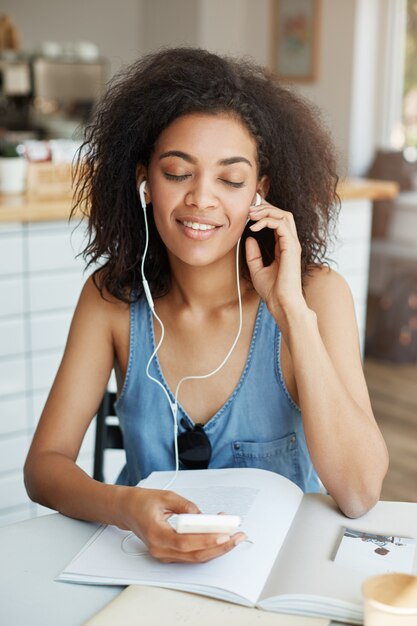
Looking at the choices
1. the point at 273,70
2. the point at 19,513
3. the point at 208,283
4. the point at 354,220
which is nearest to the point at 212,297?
the point at 208,283

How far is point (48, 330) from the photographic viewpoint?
2.63 m

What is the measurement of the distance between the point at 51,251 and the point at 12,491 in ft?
2.44

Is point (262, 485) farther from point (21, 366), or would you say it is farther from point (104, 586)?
point (21, 366)

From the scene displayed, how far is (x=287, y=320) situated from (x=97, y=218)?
43cm

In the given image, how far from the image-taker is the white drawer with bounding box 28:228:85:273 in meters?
2.55

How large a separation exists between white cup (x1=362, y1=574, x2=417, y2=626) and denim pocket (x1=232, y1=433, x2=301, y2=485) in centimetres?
63

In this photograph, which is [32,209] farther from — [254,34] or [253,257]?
[254,34]

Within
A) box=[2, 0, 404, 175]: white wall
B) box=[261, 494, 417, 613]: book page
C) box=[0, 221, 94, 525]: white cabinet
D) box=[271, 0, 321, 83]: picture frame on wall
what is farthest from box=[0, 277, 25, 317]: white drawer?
box=[271, 0, 321, 83]: picture frame on wall

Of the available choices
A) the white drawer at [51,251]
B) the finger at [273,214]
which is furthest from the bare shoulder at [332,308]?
the white drawer at [51,251]

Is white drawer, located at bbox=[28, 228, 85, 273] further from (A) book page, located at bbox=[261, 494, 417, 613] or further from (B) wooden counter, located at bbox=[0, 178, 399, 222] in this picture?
(A) book page, located at bbox=[261, 494, 417, 613]

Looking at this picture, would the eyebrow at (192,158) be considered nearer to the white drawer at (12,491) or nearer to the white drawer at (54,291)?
the white drawer at (54,291)

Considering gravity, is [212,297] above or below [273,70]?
below

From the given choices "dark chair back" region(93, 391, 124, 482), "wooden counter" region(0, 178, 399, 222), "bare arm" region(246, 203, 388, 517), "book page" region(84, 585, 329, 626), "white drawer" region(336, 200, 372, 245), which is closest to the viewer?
"book page" region(84, 585, 329, 626)

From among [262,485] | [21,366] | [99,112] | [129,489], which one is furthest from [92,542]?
[21,366]
